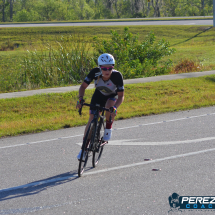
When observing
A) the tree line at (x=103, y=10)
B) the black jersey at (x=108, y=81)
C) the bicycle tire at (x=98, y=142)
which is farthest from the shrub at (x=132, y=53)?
the tree line at (x=103, y=10)

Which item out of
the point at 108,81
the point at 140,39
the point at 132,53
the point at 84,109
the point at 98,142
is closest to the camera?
the point at 108,81

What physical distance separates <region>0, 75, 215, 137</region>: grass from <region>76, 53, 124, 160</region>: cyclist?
3.62 metres

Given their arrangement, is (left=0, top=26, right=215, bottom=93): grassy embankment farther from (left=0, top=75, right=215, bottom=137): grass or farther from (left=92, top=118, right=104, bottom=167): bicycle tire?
(left=92, top=118, right=104, bottom=167): bicycle tire

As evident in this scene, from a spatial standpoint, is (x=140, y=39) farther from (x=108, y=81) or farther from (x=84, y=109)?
(x=108, y=81)

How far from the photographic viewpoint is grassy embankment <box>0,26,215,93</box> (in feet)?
72.8

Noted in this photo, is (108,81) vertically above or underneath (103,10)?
underneath

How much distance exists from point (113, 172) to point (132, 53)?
13688mm

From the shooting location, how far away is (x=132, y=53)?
61.8 ft

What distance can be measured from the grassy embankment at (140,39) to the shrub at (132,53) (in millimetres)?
1997

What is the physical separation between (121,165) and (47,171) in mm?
1449

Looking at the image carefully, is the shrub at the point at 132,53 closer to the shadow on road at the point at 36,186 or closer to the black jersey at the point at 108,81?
the black jersey at the point at 108,81

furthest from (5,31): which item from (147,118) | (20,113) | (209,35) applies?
(147,118)

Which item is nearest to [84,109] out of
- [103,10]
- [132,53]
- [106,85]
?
[106,85]

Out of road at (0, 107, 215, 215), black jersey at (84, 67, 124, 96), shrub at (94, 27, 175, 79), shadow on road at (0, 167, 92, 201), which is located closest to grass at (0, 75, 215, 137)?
road at (0, 107, 215, 215)
